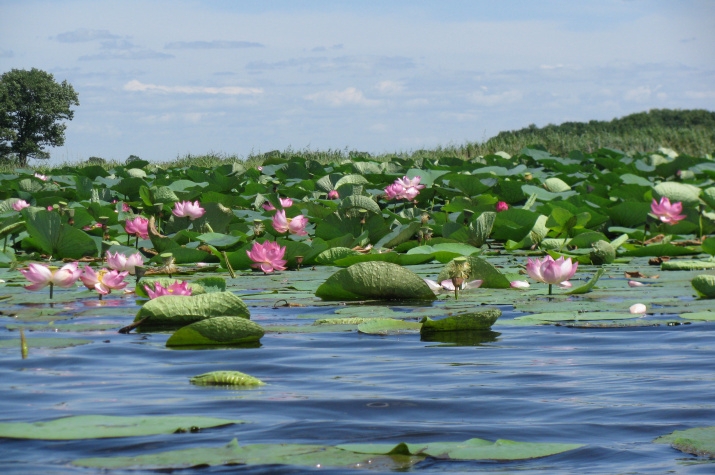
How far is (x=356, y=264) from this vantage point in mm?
4355

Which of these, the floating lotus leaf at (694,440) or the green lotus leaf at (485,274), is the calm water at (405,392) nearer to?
the floating lotus leaf at (694,440)

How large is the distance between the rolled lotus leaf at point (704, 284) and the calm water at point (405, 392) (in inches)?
19.3

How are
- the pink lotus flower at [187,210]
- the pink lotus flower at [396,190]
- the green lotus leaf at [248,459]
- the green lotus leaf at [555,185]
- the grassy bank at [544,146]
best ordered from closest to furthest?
the green lotus leaf at [248,459]
the pink lotus flower at [187,210]
the pink lotus flower at [396,190]
the green lotus leaf at [555,185]
the grassy bank at [544,146]

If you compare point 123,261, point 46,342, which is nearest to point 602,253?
point 123,261

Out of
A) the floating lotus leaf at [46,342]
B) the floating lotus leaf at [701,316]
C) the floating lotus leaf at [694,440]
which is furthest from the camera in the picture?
the floating lotus leaf at [701,316]

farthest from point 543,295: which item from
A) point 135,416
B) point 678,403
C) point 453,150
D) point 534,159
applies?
point 453,150

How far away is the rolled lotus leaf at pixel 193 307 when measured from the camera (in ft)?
12.0

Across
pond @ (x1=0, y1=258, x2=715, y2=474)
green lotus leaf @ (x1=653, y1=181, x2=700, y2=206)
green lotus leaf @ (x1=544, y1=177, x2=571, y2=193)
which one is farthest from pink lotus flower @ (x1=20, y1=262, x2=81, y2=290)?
green lotus leaf @ (x1=544, y1=177, x2=571, y2=193)

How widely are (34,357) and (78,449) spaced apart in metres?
1.37

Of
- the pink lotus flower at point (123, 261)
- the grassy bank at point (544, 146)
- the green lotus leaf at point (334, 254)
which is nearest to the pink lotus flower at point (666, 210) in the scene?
the green lotus leaf at point (334, 254)

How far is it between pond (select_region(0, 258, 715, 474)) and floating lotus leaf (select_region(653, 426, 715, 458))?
0.10ft

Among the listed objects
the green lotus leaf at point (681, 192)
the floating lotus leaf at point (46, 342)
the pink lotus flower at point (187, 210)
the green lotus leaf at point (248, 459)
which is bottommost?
the green lotus leaf at point (248, 459)

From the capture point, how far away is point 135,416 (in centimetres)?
231

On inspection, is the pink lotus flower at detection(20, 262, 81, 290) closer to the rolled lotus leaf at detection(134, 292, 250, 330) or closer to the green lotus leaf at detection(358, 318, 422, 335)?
the rolled lotus leaf at detection(134, 292, 250, 330)
